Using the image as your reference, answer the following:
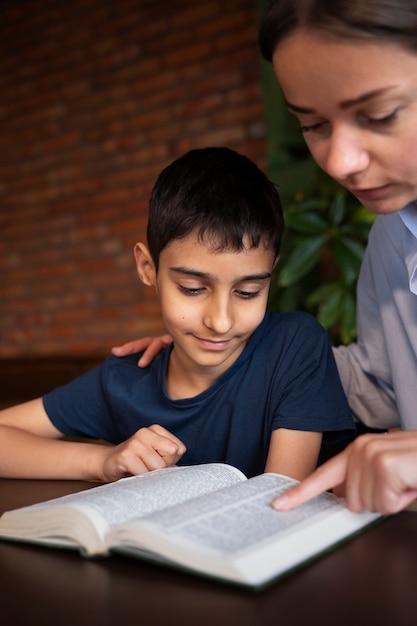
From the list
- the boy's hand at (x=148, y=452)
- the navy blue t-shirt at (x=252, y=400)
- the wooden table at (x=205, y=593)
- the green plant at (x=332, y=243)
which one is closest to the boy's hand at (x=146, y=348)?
the navy blue t-shirt at (x=252, y=400)

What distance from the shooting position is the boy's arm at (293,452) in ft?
3.61

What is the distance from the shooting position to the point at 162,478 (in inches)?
32.3

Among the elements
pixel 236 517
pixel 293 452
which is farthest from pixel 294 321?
pixel 236 517

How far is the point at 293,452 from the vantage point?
112 centimetres

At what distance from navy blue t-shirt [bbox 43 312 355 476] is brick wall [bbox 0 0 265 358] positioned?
112 inches

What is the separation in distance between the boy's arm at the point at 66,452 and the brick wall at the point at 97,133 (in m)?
2.88

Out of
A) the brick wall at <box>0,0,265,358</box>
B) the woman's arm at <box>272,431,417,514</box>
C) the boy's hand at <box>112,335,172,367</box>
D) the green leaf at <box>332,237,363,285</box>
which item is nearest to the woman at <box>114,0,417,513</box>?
the woman's arm at <box>272,431,417,514</box>

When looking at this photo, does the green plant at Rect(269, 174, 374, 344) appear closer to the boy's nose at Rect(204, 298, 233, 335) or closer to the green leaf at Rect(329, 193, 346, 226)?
the green leaf at Rect(329, 193, 346, 226)

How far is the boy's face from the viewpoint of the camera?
1.13 m

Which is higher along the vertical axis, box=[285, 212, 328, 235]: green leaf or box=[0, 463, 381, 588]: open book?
box=[285, 212, 328, 235]: green leaf

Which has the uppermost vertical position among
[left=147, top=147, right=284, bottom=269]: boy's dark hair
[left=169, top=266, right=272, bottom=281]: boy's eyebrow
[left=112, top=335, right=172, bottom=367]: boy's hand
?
[left=147, top=147, right=284, bottom=269]: boy's dark hair

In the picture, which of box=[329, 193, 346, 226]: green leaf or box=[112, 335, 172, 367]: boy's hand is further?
box=[329, 193, 346, 226]: green leaf

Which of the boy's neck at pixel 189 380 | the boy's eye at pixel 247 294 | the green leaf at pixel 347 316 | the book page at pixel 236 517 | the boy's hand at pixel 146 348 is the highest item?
the boy's eye at pixel 247 294

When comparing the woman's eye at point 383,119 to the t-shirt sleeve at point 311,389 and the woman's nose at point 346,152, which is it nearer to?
the woman's nose at point 346,152
